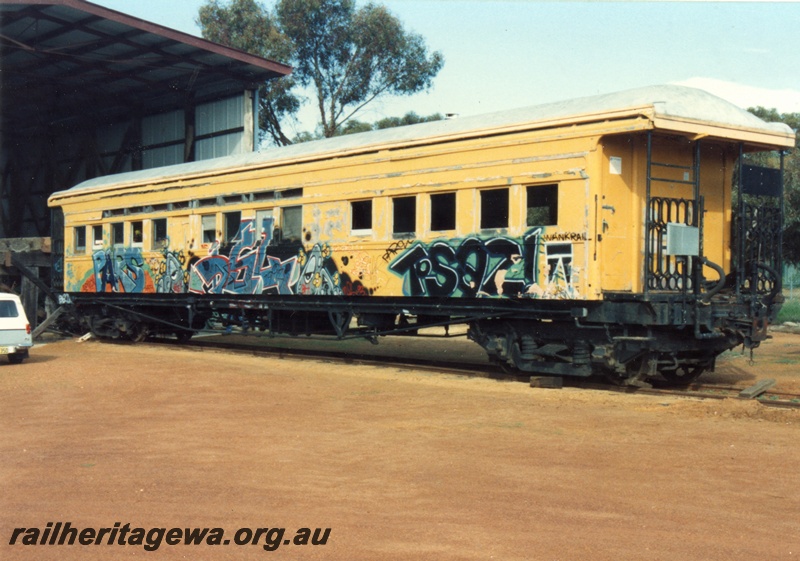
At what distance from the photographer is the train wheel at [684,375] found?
1288 centimetres

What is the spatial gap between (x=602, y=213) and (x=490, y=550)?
6.94 m

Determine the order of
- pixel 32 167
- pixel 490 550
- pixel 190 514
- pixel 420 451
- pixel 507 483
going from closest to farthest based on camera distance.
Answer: pixel 490 550 < pixel 190 514 < pixel 507 483 < pixel 420 451 < pixel 32 167

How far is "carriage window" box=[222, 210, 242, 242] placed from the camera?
16875 millimetres

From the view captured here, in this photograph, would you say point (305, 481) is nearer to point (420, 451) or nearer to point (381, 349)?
point (420, 451)

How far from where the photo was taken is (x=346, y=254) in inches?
580

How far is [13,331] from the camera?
16.1 m

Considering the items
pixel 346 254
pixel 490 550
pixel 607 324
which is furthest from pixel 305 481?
pixel 346 254

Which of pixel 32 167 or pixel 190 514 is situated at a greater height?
pixel 32 167

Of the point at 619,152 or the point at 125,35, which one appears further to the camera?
the point at 125,35

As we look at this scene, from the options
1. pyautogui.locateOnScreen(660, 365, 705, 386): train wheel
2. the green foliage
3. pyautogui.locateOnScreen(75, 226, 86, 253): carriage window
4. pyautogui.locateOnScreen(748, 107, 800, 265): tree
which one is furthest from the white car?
the green foliage

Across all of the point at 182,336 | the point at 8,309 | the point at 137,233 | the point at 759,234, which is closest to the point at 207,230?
the point at 137,233

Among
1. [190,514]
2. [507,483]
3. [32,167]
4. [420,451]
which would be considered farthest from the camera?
[32,167]

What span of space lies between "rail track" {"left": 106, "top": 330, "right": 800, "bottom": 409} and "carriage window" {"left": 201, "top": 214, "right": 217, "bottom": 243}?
2.41 meters

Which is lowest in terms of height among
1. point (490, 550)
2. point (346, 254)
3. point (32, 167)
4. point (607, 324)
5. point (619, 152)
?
point (490, 550)
